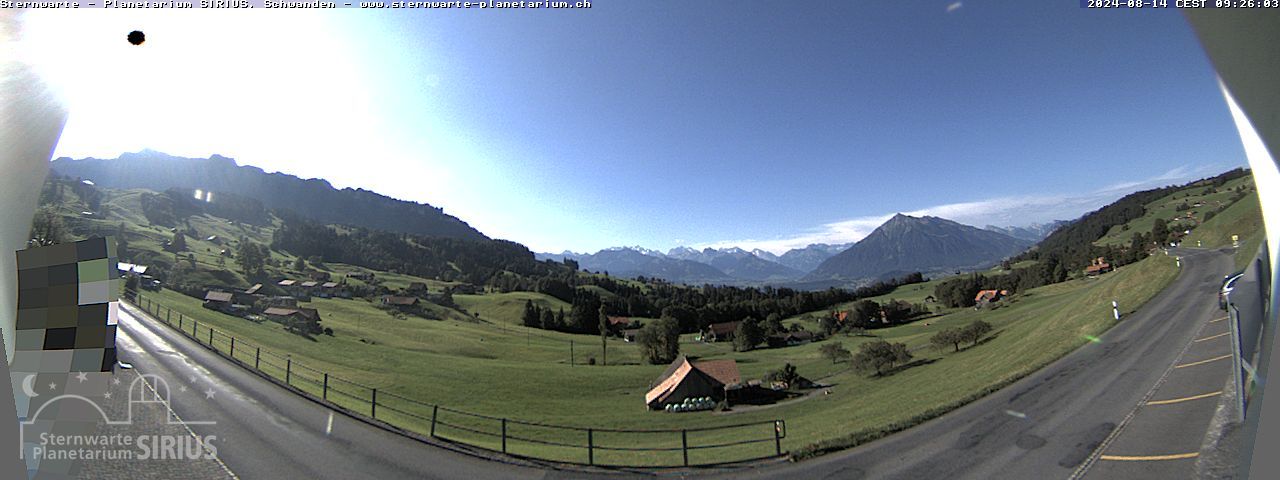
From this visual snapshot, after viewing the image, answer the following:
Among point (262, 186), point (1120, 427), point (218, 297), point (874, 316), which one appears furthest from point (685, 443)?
point (262, 186)

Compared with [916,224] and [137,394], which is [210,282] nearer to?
[137,394]

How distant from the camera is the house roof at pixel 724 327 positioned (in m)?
3.30

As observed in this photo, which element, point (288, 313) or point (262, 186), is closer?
point (288, 313)

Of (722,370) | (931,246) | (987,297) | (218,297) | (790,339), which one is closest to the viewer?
(722,370)

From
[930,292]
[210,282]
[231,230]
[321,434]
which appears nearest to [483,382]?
[321,434]

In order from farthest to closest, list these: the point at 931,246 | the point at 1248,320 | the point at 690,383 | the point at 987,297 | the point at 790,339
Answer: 1. the point at 931,246
2. the point at 987,297
3. the point at 790,339
4. the point at 1248,320
5. the point at 690,383

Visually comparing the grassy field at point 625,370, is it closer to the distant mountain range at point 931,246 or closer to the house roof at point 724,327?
the house roof at point 724,327

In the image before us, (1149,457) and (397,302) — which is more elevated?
(397,302)

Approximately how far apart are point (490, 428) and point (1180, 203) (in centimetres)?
728

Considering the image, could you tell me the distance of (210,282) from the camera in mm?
3506

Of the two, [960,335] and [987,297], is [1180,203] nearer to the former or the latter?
[987,297]

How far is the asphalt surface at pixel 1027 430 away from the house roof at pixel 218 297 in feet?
3.51
